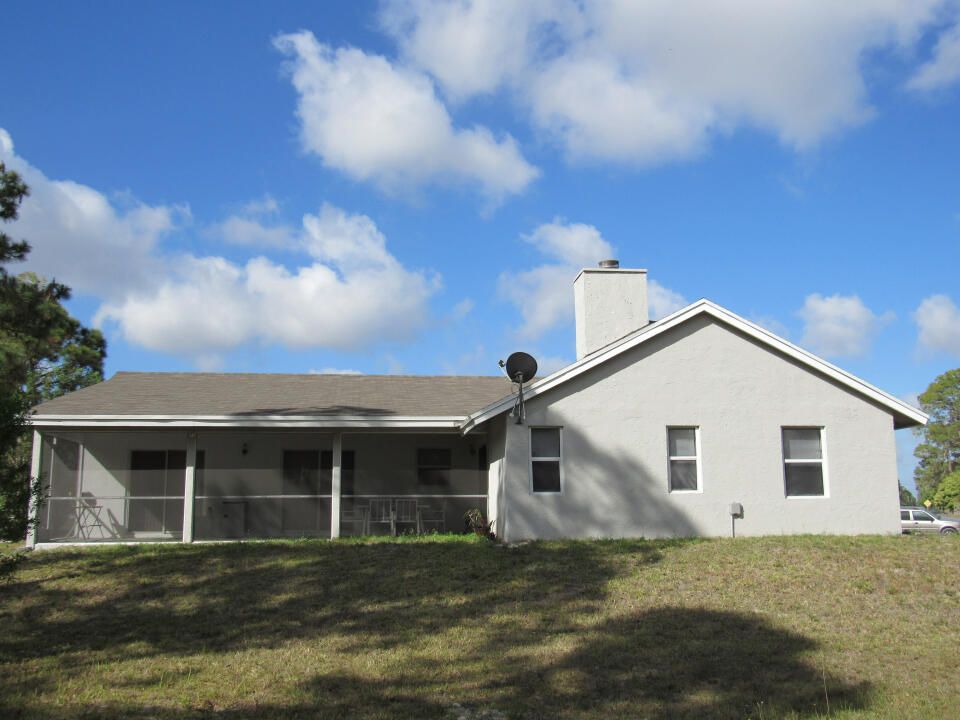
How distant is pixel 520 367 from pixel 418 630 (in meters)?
6.74

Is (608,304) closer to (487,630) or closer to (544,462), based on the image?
(544,462)

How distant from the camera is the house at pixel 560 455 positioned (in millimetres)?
16422

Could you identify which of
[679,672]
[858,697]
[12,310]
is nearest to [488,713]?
[679,672]

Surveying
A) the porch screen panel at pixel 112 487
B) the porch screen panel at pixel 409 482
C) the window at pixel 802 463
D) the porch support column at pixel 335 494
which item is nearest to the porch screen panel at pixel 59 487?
the porch screen panel at pixel 112 487

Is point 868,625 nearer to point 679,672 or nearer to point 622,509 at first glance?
point 679,672

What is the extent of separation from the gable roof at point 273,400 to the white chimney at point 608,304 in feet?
8.54

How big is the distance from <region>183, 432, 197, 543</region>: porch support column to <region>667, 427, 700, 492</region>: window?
30.1 ft

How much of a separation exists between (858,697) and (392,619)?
555 centimetres

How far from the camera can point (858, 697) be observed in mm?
8242

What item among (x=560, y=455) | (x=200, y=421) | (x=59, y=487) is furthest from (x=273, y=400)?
(x=560, y=455)

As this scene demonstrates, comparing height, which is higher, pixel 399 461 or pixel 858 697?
pixel 399 461

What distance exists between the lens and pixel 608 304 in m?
19.3

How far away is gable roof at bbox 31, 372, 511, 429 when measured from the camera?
16.5m

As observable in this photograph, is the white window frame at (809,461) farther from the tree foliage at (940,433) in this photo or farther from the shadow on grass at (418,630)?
the tree foliage at (940,433)
